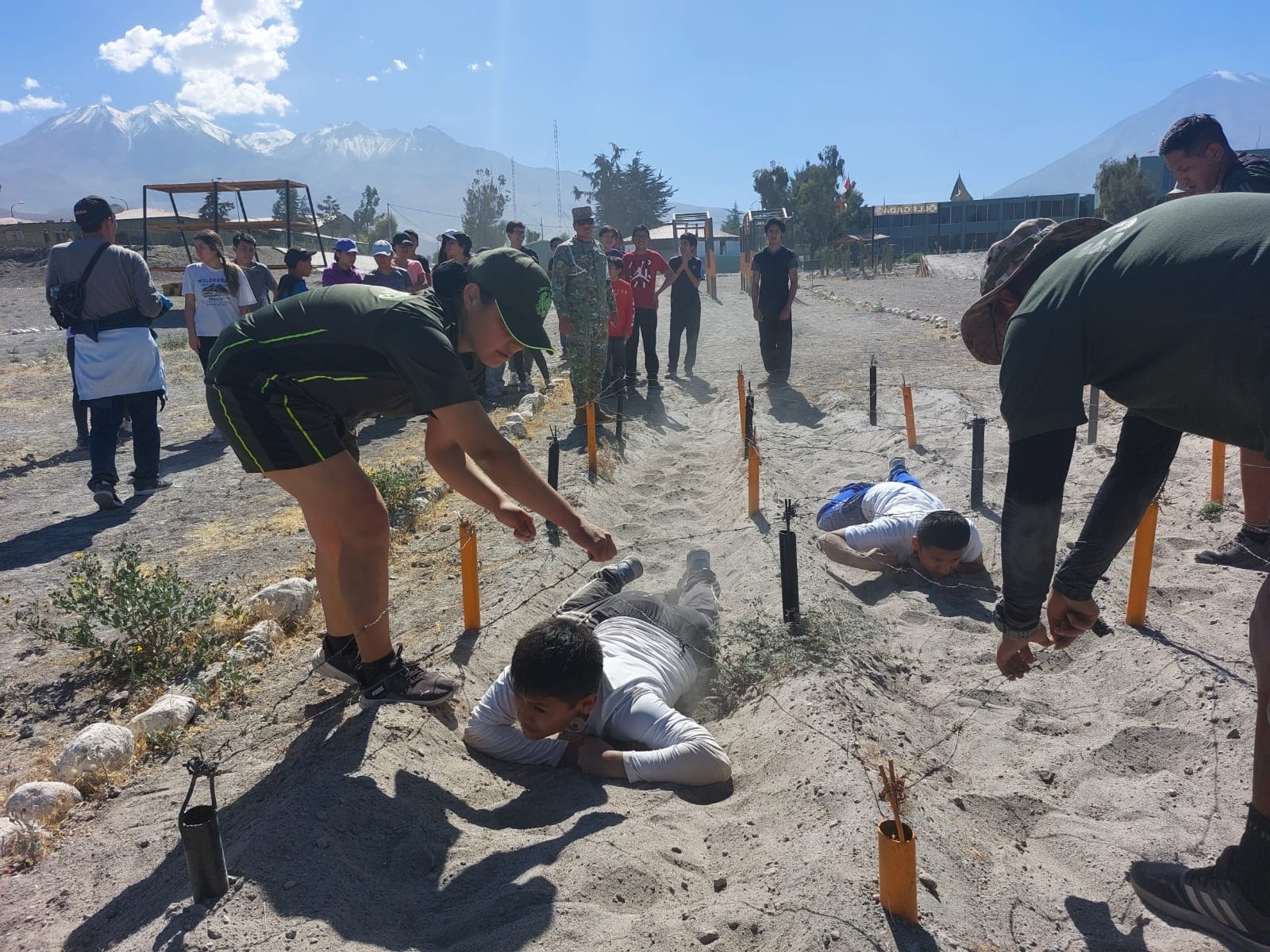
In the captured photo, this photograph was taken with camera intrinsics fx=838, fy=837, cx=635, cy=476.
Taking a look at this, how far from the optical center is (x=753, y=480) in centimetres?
554

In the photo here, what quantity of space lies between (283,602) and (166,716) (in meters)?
1.12

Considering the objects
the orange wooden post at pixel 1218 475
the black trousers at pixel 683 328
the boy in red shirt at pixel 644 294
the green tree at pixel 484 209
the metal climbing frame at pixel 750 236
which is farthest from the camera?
the green tree at pixel 484 209

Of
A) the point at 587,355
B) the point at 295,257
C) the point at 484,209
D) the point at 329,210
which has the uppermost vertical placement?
the point at 484,209

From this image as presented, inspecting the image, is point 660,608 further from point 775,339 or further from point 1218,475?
point 775,339

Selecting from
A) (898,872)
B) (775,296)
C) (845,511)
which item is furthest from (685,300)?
(898,872)

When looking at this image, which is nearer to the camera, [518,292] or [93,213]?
[518,292]

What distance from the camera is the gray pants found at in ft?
12.8

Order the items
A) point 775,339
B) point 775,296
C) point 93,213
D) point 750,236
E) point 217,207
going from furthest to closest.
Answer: point 750,236, point 217,207, point 775,339, point 775,296, point 93,213

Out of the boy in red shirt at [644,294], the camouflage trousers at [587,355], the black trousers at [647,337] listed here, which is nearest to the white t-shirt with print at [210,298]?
the camouflage trousers at [587,355]

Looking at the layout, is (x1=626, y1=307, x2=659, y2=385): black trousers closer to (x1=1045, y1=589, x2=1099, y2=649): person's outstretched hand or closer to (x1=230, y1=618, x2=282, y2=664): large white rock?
(x1=230, y1=618, x2=282, y2=664): large white rock

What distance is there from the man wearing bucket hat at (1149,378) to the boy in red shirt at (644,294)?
26.6ft

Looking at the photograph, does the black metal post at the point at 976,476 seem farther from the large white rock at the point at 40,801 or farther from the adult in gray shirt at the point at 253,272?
the adult in gray shirt at the point at 253,272

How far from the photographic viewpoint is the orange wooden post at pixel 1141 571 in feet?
12.3

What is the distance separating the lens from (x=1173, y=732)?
306 cm
